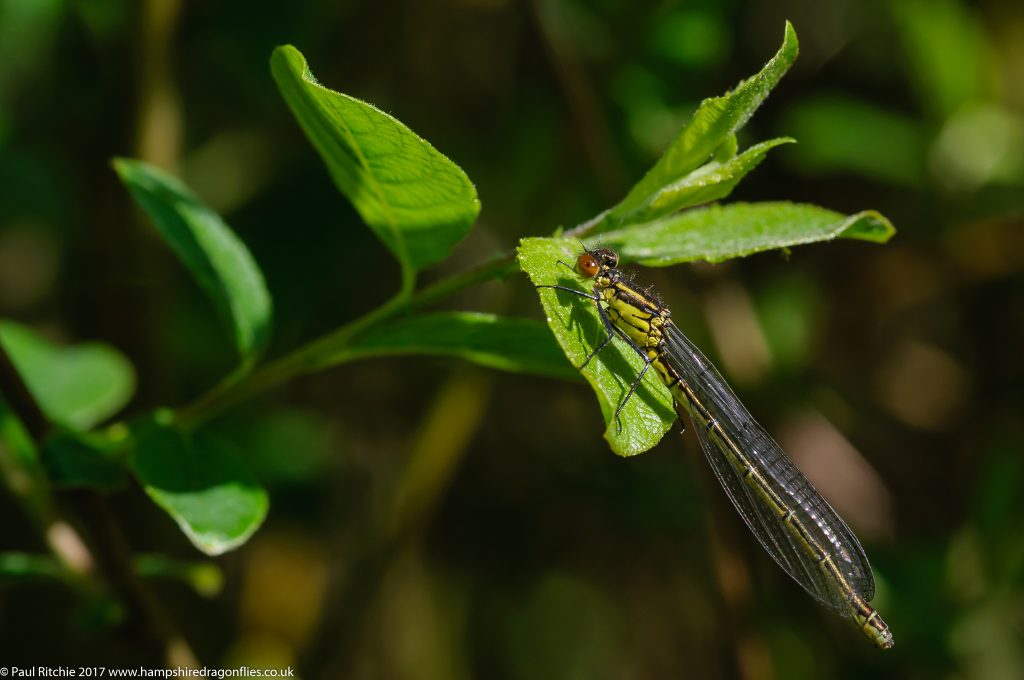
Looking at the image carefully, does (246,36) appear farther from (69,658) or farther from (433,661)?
(433,661)

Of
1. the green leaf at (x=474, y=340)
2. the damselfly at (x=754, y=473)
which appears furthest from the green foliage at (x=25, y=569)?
the damselfly at (x=754, y=473)

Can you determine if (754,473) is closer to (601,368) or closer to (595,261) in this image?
(595,261)

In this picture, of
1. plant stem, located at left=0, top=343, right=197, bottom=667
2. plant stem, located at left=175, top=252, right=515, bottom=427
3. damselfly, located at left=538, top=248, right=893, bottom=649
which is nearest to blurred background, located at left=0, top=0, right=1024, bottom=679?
damselfly, located at left=538, top=248, right=893, bottom=649

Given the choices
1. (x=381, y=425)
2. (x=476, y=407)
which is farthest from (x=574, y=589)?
(x=476, y=407)

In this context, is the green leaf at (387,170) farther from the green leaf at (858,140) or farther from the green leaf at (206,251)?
the green leaf at (858,140)

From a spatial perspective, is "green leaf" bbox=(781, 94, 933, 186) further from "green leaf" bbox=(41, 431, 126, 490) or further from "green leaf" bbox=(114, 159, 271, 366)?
"green leaf" bbox=(41, 431, 126, 490)

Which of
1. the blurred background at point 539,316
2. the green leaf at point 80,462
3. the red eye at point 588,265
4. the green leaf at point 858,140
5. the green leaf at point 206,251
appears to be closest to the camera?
the green leaf at point 80,462
